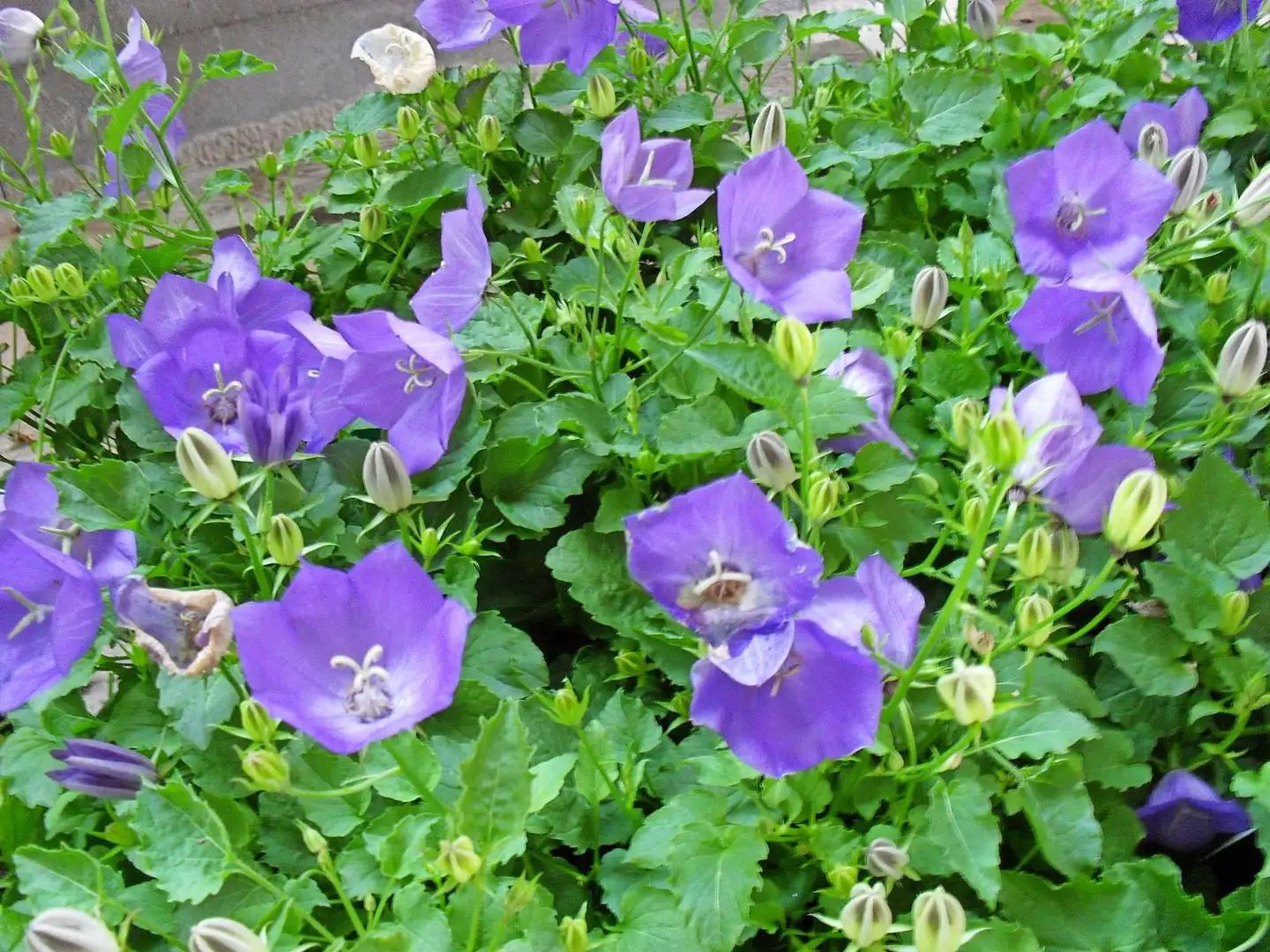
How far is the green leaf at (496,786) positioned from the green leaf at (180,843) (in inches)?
7.4

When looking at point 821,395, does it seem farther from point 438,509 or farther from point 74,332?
point 74,332

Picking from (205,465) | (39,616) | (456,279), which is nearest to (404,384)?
(456,279)

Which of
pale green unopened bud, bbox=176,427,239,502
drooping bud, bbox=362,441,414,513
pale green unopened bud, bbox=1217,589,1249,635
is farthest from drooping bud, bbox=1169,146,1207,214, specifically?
pale green unopened bud, bbox=176,427,239,502

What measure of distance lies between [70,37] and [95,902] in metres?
0.97

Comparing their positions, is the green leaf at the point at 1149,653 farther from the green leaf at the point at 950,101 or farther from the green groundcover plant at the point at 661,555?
the green leaf at the point at 950,101

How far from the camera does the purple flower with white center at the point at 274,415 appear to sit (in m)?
0.70

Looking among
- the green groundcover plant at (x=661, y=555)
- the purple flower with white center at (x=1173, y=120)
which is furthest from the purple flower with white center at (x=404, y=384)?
the purple flower with white center at (x=1173, y=120)

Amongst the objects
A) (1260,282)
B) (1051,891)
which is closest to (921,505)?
(1051,891)

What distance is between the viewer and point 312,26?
6.93ft

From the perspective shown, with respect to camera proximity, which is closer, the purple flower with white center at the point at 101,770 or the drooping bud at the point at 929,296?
the purple flower with white center at the point at 101,770

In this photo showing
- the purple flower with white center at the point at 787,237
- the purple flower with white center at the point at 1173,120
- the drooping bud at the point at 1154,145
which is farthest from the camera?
the purple flower with white center at the point at 1173,120

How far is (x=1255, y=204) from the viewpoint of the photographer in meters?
0.80

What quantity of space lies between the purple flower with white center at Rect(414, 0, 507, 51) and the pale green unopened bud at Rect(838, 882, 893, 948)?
969 millimetres

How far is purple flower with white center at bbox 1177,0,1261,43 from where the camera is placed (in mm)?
1170
